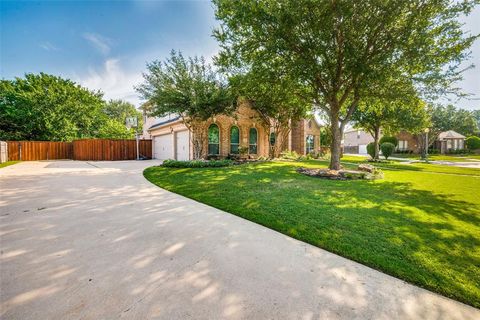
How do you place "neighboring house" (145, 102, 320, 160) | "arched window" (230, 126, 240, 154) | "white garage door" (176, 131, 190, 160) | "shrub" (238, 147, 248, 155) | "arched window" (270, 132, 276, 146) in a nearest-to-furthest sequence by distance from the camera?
"neighboring house" (145, 102, 320, 160)
"white garage door" (176, 131, 190, 160)
"shrub" (238, 147, 248, 155)
"arched window" (230, 126, 240, 154)
"arched window" (270, 132, 276, 146)

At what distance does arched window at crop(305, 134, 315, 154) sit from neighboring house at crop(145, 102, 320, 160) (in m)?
3.55

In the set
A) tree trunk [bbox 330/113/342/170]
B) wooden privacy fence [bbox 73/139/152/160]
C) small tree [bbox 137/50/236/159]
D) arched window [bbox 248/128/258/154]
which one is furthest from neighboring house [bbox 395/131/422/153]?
wooden privacy fence [bbox 73/139/152/160]

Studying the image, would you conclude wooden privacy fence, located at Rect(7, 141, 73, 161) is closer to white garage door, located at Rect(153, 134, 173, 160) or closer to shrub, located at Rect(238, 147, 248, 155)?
white garage door, located at Rect(153, 134, 173, 160)

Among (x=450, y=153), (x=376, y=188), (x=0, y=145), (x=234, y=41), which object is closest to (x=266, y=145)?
(x=234, y=41)

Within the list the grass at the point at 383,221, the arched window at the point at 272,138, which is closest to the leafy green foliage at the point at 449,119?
the arched window at the point at 272,138

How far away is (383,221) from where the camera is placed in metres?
3.84

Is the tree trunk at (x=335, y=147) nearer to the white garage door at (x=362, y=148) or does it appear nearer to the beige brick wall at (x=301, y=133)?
the beige brick wall at (x=301, y=133)

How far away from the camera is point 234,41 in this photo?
32.9 feet

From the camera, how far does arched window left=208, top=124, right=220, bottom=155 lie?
15.3 metres

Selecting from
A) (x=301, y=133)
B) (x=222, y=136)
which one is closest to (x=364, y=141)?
(x=301, y=133)

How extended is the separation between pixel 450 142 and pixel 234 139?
4343cm

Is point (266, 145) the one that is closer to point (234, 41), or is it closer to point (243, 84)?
point (243, 84)

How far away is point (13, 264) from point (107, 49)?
41.6ft

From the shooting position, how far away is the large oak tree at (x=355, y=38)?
773 centimetres
